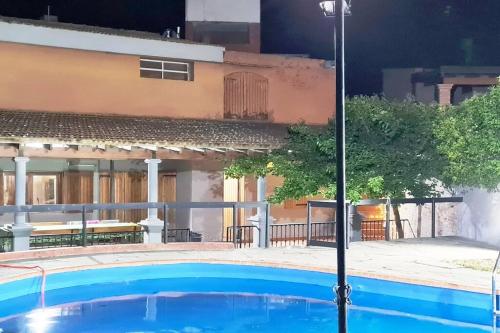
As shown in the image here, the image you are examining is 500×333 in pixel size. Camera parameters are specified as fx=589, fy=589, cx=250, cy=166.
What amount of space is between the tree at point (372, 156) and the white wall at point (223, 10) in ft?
32.7

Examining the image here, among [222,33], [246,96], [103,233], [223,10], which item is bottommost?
[103,233]

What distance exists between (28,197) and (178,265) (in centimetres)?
799

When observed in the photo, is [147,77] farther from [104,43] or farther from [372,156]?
[372,156]

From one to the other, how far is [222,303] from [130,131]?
6.75 meters

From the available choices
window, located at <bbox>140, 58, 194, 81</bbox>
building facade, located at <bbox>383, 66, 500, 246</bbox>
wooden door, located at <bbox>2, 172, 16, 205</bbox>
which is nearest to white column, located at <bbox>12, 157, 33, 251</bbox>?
wooden door, located at <bbox>2, 172, 16, 205</bbox>

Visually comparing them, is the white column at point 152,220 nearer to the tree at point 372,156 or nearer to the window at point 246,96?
the tree at point 372,156

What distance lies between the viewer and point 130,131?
53.9ft

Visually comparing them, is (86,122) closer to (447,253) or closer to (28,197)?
(28,197)

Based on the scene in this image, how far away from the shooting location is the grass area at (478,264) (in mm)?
11927

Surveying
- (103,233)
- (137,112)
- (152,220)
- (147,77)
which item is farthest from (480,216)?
(147,77)

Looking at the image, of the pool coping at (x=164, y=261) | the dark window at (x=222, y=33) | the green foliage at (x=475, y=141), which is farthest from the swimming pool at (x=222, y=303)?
the dark window at (x=222, y=33)

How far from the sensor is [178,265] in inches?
512

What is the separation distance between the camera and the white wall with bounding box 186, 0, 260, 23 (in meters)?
25.0

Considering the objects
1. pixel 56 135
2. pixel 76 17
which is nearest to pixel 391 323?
pixel 56 135
